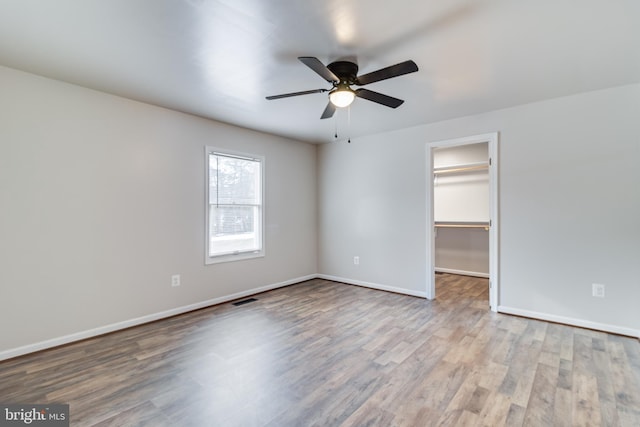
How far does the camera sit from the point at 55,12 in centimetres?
183

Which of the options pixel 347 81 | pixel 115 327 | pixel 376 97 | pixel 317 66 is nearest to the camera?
pixel 317 66

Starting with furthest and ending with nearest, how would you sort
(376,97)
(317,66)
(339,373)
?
(376,97)
(339,373)
(317,66)

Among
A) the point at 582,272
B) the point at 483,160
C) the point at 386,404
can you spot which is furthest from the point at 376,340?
the point at 483,160

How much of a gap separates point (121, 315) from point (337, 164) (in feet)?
12.5

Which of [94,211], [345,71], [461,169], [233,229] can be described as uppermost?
[345,71]

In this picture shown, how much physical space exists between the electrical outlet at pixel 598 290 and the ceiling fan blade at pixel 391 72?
304cm

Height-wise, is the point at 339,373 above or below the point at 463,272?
below

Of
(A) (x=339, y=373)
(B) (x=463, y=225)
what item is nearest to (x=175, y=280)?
(A) (x=339, y=373)

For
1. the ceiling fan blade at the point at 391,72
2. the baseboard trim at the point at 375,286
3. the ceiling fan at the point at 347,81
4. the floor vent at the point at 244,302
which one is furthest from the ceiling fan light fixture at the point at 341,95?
the baseboard trim at the point at 375,286

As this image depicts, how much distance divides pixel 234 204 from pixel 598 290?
14.6 ft

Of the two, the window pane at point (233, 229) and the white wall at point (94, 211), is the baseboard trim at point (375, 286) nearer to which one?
the window pane at point (233, 229)

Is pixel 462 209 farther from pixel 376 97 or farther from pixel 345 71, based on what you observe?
pixel 345 71

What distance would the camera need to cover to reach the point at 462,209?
5734mm

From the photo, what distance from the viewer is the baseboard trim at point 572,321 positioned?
295cm
